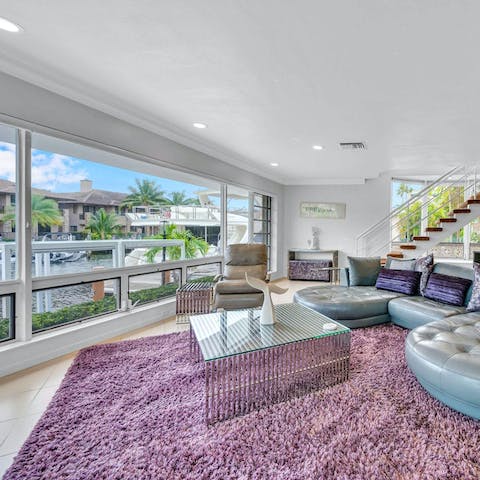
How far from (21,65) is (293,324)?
2950 millimetres

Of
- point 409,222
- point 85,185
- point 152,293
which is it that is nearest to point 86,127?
point 85,185

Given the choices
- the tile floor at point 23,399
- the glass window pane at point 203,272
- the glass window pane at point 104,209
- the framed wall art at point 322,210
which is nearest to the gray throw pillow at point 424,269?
the glass window pane at point 203,272

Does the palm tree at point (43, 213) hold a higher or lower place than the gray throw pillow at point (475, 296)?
higher

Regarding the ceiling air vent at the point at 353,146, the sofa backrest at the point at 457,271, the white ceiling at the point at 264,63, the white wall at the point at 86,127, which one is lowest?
the sofa backrest at the point at 457,271

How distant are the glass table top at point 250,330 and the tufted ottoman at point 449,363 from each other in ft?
1.71

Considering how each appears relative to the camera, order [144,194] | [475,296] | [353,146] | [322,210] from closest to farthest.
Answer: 1. [475,296]
2. [144,194]
3. [353,146]
4. [322,210]

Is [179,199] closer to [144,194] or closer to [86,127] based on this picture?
[144,194]

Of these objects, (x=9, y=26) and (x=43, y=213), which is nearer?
(x=9, y=26)

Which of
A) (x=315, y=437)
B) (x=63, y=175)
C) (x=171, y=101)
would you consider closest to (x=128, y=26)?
(x=171, y=101)

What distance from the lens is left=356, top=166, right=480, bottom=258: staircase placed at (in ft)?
19.3

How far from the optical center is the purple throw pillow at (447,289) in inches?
124

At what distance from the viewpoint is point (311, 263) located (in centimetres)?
684

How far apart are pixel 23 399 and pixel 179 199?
2968 mm

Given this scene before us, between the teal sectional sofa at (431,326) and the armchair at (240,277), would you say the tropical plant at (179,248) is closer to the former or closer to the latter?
the armchair at (240,277)
